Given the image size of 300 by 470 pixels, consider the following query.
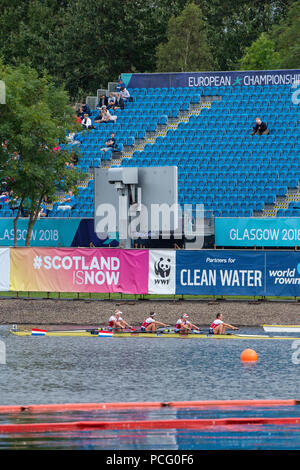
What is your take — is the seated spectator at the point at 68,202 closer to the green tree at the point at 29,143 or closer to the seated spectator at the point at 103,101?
the green tree at the point at 29,143

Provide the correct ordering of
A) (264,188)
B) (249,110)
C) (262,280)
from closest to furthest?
(262,280) → (264,188) → (249,110)

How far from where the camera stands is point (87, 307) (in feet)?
128

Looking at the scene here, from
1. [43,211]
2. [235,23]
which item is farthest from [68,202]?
[235,23]

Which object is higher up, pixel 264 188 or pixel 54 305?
pixel 264 188

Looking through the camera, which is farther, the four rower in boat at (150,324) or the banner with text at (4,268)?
the banner with text at (4,268)

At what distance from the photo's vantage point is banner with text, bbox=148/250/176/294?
1512 inches

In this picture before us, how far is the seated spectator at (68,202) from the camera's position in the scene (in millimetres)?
51469

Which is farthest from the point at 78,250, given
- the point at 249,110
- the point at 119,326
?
the point at 249,110

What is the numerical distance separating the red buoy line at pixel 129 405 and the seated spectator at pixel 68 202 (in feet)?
99.7

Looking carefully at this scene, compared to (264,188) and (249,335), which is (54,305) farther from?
(264,188)

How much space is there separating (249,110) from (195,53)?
20.6 m

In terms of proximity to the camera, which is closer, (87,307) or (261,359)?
(261,359)

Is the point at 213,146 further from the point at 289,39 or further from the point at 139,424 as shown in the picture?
the point at 139,424

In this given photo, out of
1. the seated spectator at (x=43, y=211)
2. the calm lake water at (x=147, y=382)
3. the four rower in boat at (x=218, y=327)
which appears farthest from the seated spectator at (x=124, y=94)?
the four rower in boat at (x=218, y=327)
